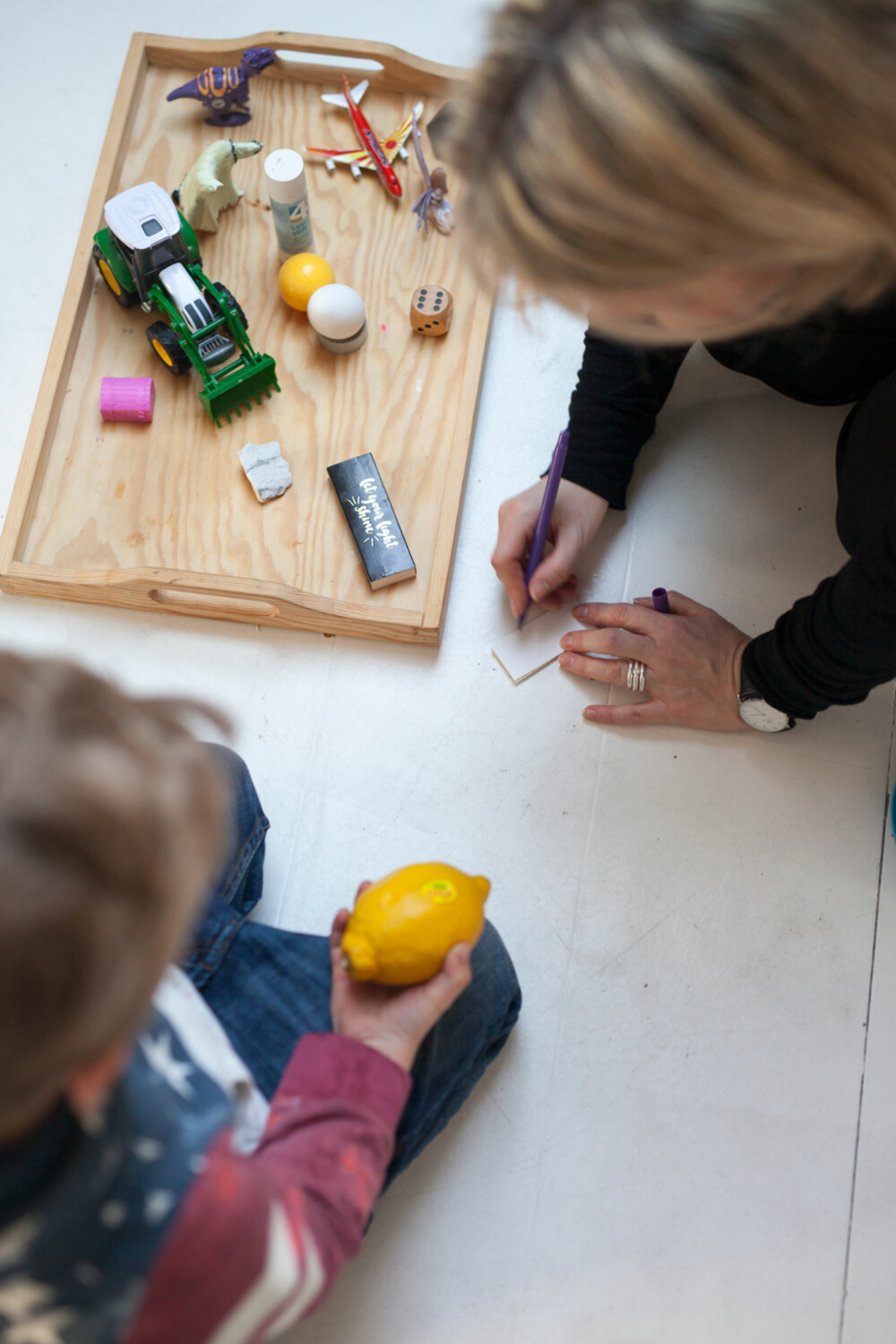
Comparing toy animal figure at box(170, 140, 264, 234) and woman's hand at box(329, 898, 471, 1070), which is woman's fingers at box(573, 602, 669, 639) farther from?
toy animal figure at box(170, 140, 264, 234)

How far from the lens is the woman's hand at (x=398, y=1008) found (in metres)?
0.69

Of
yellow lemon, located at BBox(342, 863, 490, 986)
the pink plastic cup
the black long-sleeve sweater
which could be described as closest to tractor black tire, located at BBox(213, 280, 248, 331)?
the pink plastic cup

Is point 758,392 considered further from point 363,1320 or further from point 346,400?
point 363,1320

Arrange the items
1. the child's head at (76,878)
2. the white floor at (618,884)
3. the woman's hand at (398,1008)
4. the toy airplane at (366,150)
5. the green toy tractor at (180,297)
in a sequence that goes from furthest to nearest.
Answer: the toy airplane at (366,150) < the green toy tractor at (180,297) < the white floor at (618,884) < the woman's hand at (398,1008) < the child's head at (76,878)

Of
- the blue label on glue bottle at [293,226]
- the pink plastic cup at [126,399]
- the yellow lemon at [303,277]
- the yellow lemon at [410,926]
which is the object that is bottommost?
the yellow lemon at [410,926]

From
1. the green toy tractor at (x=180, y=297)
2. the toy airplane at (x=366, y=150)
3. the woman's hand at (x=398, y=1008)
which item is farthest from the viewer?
the toy airplane at (x=366, y=150)

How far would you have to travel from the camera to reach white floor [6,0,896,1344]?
80cm

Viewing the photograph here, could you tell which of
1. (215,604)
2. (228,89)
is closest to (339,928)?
(215,604)

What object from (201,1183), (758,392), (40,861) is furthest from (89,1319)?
(758,392)

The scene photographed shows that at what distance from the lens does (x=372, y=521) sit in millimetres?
924

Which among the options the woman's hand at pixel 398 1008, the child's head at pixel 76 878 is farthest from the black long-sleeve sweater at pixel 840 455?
the child's head at pixel 76 878

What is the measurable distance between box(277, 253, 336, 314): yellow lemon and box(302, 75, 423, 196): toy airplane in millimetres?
130

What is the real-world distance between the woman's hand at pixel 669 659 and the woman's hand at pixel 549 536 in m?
0.06

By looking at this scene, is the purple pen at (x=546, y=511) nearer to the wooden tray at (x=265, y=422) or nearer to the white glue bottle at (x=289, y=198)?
the wooden tray at (x=265, y=422)
